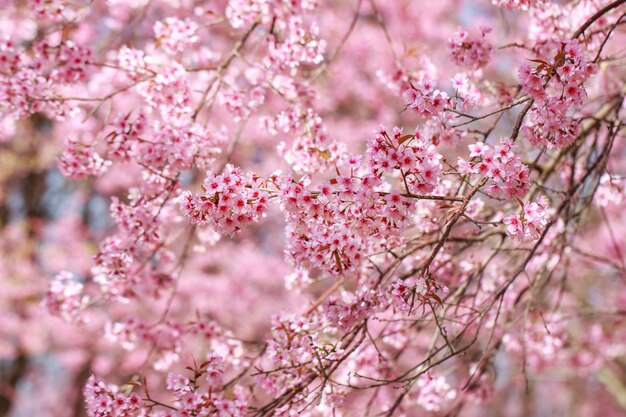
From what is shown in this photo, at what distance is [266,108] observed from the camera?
968 centimetres

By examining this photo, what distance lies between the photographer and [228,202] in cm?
244

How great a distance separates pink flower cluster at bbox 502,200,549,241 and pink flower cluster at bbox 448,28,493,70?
132 centimetres

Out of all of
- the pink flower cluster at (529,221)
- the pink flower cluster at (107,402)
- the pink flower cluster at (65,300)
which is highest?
the pink flower cluster at (65,300)

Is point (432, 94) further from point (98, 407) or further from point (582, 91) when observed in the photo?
point (98, 407)

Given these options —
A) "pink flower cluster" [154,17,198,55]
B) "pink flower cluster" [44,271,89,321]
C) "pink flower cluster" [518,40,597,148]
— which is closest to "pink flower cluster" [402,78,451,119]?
"pink flower cluster" [518,40,597,148]

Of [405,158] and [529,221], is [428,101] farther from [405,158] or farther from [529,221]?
[529,221]

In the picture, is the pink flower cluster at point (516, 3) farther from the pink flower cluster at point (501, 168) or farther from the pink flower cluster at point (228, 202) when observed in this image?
the pink flower cluster at point (228, 202)

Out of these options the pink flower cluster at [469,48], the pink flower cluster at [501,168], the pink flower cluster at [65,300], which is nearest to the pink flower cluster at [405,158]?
the pink flower cluster at [501,168]

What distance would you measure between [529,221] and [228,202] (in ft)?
3.75

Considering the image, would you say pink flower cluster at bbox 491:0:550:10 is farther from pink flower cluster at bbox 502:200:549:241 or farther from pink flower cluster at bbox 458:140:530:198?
pink flower cluster at bbox 502:200:549:241

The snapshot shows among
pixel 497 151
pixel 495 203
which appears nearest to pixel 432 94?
pixel 497 151

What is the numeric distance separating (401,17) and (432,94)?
9389mm

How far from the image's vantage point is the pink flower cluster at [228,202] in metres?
2.44

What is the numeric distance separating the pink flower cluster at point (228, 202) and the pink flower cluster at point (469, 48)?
1.53m
